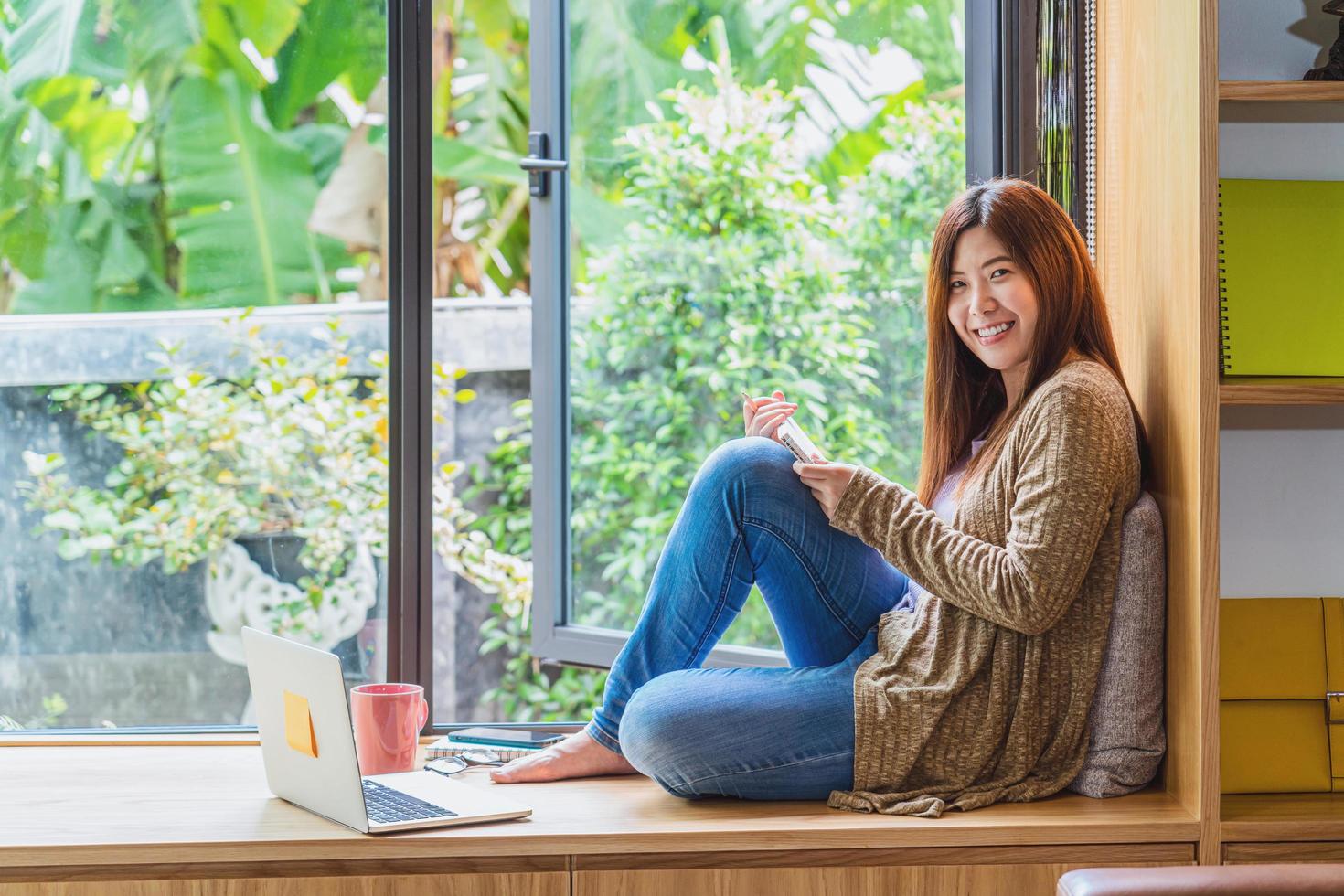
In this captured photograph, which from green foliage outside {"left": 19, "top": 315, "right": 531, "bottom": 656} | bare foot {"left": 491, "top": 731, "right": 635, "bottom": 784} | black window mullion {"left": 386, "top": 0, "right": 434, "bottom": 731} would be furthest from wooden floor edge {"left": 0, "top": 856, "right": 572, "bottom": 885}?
green foliage outside {"left": 19, "top": 315, "right": 531, "bottom": 656}

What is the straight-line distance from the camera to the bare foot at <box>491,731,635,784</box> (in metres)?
1.67

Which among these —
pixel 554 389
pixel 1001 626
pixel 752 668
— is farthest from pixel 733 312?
pixel 1001 626

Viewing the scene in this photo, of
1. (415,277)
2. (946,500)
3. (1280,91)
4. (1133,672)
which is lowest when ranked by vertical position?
(1133,672)

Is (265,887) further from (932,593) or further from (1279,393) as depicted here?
(1279,393)

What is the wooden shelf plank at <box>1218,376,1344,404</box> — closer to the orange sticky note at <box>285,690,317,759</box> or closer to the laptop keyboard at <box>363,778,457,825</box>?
the laptop keyboard at <box>363,778,457,825</box>

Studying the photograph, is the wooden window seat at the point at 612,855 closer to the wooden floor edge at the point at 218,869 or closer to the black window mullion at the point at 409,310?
the wooden floor edge at the point at 218,869

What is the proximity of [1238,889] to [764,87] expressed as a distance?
199 centimetres

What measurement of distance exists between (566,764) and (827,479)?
0.53m

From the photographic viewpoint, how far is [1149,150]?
5.32ft

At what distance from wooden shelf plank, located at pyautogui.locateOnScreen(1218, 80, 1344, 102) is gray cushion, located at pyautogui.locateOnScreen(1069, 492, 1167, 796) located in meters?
0.48

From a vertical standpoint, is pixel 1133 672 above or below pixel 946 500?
below

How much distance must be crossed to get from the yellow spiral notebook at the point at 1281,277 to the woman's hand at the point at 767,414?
22.1 inches

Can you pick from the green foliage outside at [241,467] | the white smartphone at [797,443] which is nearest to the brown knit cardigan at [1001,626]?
the white smartphone at [797,443]

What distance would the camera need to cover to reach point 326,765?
1463mm
